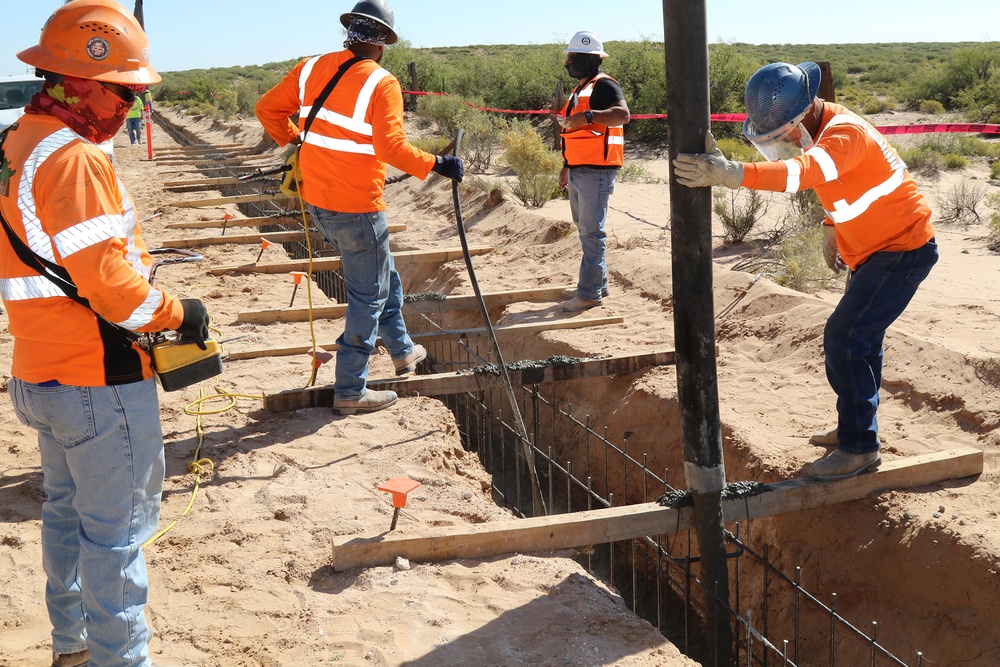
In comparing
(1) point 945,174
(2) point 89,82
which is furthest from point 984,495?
(1) point 945,174

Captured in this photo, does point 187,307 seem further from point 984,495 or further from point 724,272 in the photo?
point 724,272

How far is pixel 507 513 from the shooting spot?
4.26 metres

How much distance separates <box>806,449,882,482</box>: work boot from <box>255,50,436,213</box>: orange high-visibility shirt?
90.7 inches

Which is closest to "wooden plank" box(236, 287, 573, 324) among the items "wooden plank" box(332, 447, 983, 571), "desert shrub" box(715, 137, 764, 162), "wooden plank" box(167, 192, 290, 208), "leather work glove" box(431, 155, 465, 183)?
"leather work glove" box(431, 155, 465, 183)

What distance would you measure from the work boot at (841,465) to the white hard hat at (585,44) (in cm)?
358

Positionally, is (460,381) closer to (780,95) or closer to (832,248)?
(832,248)

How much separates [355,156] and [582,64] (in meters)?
2.49

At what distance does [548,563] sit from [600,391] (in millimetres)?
2573

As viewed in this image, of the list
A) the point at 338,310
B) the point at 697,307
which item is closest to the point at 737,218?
the point at 338,310

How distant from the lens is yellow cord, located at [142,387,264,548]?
3814 millimetres

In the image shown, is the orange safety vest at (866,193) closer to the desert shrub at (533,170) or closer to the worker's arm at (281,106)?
the worker's arm at (281,106)

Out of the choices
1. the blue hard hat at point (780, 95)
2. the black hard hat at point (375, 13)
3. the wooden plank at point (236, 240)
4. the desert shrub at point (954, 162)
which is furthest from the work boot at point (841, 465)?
the desert shrub at point (954, 162)

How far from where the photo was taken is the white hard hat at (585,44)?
6250 millimetres

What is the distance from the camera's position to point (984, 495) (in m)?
3.86
